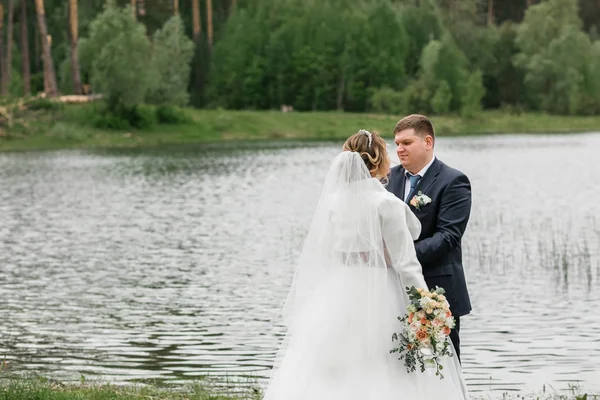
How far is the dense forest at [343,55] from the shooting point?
10288cm

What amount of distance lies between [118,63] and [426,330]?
6948 cm

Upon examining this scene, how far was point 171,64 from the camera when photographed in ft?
292

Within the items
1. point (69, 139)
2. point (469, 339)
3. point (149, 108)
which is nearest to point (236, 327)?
point (469, 339)

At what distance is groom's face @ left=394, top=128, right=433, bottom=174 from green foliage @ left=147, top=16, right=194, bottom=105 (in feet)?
234

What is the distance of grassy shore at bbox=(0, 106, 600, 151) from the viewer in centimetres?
7156

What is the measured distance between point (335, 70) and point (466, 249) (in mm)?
84839

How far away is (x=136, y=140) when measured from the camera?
246 feet

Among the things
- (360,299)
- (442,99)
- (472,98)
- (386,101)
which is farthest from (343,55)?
(360,299)

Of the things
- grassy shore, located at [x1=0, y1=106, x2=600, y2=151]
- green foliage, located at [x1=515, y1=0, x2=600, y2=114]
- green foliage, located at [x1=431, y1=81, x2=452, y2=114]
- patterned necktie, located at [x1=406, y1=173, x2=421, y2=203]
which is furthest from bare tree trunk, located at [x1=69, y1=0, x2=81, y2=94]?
patterned necktie, located at [x1=406, y1=173, x2=421, y2=203]

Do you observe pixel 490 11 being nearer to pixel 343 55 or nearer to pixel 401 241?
pixel 343 55

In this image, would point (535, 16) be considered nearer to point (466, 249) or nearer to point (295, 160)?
point (295, 160)

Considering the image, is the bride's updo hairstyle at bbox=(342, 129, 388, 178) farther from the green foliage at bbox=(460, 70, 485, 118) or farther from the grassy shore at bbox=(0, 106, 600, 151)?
the green foliage at bbox=(460, 70, 485, 118)

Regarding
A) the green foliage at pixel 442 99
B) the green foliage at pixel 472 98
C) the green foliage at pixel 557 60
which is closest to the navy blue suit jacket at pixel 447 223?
the green foliage at pixel 472 98

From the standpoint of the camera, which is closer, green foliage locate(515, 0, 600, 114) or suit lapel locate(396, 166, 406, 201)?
suit lapel locate(396, 166, 406, 201)
